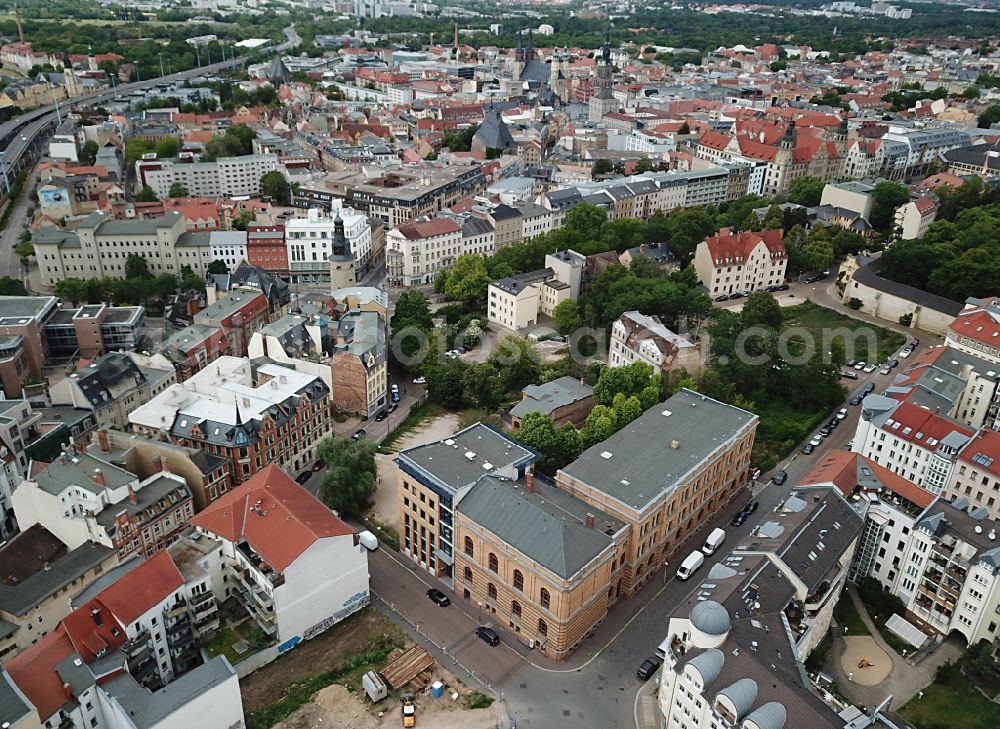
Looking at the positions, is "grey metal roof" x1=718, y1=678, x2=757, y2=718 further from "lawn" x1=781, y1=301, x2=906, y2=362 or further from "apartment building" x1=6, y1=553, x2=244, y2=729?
"lawn" x1=781, y1=301, x2=906, y2=362

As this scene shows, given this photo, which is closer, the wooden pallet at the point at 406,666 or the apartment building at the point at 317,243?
the wooden pallet at the point at 406,666

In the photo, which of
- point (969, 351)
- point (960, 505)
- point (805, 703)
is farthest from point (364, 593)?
point (969, 351)

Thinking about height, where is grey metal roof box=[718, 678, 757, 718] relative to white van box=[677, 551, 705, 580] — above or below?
above

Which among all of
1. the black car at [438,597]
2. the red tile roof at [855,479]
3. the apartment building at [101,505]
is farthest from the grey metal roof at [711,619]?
the apartment building at [101,505]

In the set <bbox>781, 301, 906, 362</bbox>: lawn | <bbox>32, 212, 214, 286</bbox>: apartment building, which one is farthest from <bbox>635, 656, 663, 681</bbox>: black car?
<bbox>32, 212, 214, 286</bbox>: apartment building

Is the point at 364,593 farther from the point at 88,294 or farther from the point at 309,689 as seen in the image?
the point at 88,294

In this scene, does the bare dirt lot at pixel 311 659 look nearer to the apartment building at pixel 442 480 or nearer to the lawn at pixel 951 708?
the apartment building at pixel 442 480

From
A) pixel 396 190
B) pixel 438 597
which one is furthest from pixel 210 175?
pixel 438 597
